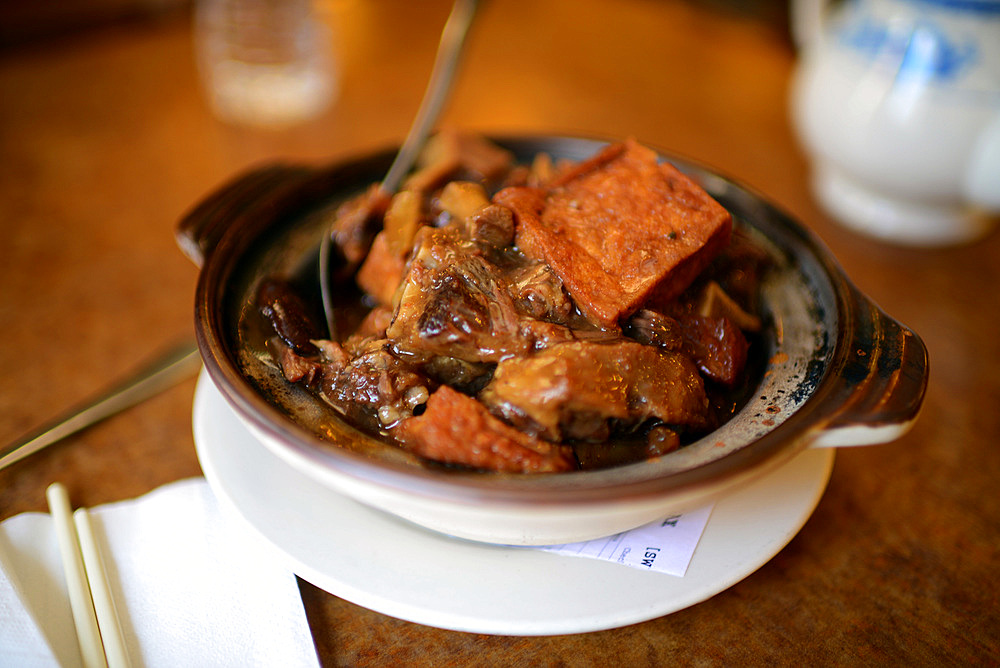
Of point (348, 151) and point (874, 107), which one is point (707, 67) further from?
point (348, 151)

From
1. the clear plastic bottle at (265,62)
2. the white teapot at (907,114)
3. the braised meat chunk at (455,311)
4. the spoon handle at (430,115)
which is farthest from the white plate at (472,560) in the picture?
the clear plastic bottle at (265,62)

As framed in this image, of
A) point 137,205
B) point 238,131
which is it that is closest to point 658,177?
point 137,205

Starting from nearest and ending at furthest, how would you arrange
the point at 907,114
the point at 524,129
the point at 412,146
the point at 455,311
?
the point at 455,311 < the point at 412,146 < the point at 907,114 < the point at 524,129

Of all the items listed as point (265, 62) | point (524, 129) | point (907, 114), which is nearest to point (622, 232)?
point (907, 114)

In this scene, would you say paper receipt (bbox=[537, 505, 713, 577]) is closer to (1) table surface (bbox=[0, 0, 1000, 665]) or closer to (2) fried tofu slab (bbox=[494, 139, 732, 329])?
(1) table surface (bbox=[0, 0, 1000, 665])

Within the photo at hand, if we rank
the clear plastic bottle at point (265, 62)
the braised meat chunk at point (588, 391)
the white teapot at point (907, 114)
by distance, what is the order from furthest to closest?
the clear plastic bottle at point (265, 62), the white teapot at point (907, 114), the braised meat chunk at point (588, 391)

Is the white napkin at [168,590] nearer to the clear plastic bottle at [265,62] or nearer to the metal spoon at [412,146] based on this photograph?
the metal spoon at [412,146]

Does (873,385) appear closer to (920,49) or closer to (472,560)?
(472,560)
